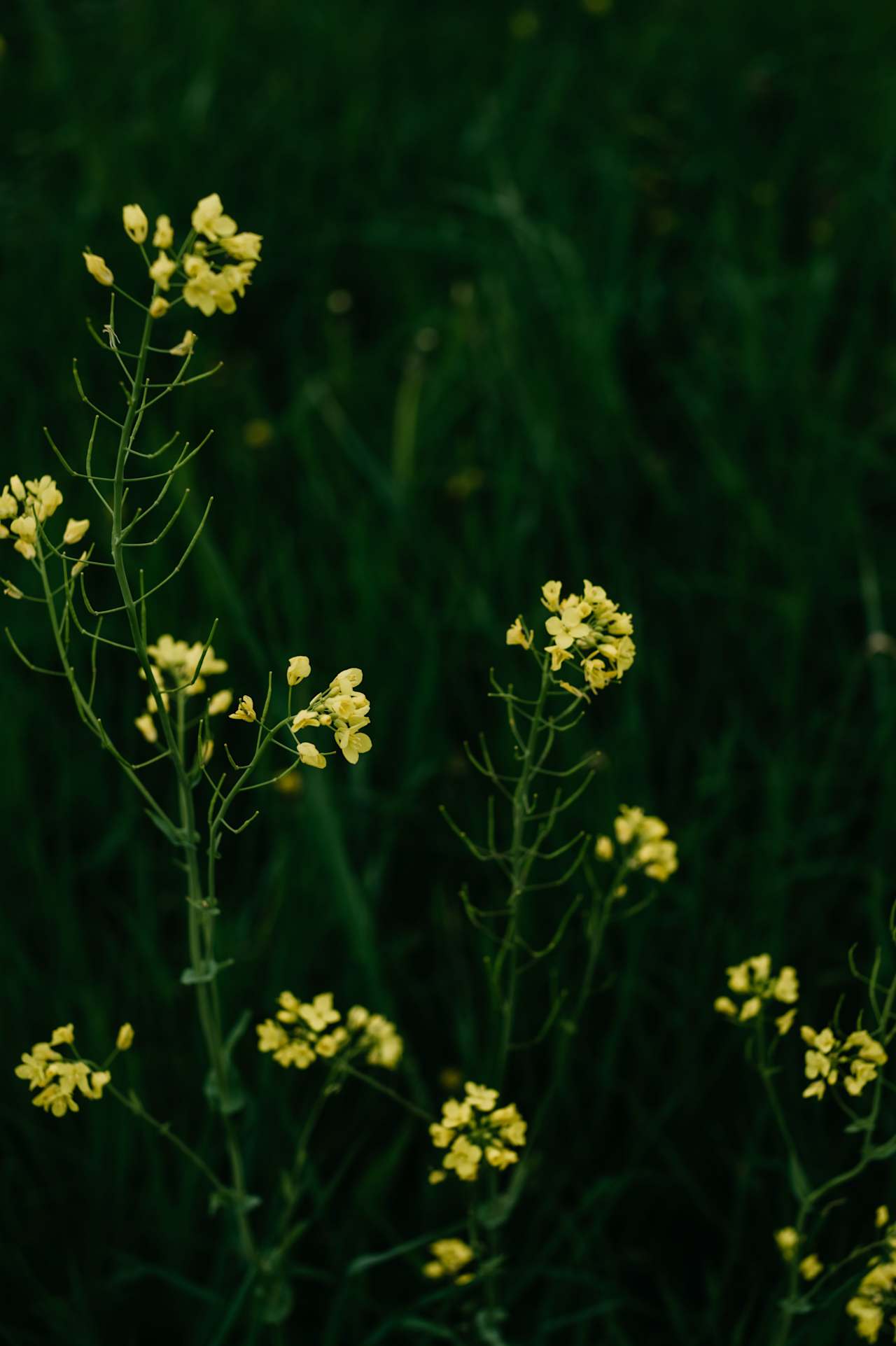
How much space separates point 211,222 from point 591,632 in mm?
489

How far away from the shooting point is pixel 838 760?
2.22 m

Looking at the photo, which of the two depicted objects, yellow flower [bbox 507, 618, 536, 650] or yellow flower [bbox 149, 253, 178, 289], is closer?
yellow flower [bbox 149, 253, 178, 289]

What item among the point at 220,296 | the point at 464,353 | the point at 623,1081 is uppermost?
the point at 464,353

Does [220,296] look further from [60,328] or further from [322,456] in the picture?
[60,328]

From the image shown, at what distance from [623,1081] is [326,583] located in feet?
3.44

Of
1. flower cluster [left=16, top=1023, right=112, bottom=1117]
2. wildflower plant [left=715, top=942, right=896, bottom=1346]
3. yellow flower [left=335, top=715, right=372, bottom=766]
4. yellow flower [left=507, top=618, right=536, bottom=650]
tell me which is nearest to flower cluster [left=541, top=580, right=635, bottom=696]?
yellow flower [left=507, top=618, right=536, bottom=650]

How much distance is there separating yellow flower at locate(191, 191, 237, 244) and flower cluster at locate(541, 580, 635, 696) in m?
0.42

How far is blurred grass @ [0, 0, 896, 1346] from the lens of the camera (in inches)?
66.9

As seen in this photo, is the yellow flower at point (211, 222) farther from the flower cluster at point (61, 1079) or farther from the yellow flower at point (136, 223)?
the flower cluster at point (61, 1079)

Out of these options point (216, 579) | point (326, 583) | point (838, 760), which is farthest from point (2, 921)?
point (838, 760)

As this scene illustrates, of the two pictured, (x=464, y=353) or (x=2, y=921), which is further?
(x=464, y=353)

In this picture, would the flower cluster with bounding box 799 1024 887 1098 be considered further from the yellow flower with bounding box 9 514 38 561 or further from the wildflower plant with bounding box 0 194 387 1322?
the yellow flower with bounding box 9 514 38 561

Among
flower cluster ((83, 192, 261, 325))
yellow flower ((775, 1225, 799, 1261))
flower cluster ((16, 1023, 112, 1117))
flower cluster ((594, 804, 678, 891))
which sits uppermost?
flower cluster ((83, 192, 261, 325))

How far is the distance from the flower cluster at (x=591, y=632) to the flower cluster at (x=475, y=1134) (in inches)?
17.5
